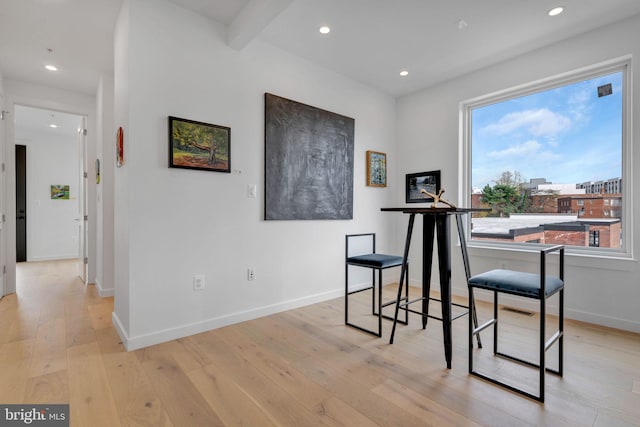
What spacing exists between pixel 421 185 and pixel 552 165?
1.40 meters

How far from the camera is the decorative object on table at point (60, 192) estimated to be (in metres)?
6.77

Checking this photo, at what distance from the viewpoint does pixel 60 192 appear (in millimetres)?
6832

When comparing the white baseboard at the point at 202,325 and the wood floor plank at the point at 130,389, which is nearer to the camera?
the wood floor plank at the point at 130,389

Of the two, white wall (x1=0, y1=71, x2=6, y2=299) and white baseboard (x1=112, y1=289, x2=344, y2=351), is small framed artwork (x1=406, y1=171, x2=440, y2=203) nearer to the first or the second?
white baseboard (x1=112, y1=289, x2=344, y2=351)

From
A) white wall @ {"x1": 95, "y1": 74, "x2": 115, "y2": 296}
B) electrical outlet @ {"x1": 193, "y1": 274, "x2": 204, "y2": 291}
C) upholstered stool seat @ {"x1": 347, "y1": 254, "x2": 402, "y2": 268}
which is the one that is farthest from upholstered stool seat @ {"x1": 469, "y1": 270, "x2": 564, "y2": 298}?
white wall @ {"x1": 95, "y1": 74, "x2": 115, "y2": 296}

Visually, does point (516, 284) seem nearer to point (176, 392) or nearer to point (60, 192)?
point (176, 392)

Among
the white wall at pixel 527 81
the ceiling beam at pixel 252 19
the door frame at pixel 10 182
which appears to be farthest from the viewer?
the door frame at pixel 10 182

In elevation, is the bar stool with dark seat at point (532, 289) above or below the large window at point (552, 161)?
below

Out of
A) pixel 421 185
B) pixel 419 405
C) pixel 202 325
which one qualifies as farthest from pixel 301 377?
pixel 421 185

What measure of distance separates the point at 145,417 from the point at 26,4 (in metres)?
3.18

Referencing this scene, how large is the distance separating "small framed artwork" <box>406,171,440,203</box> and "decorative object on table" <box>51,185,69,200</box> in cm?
728

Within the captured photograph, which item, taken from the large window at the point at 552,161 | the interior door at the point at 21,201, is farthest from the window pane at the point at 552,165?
the interior door at the point at 21,201

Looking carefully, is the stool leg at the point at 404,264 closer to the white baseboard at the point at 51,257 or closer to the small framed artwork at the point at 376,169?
the small framed artwork at the point at 376,169

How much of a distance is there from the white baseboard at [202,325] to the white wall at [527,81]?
6.03 feet
